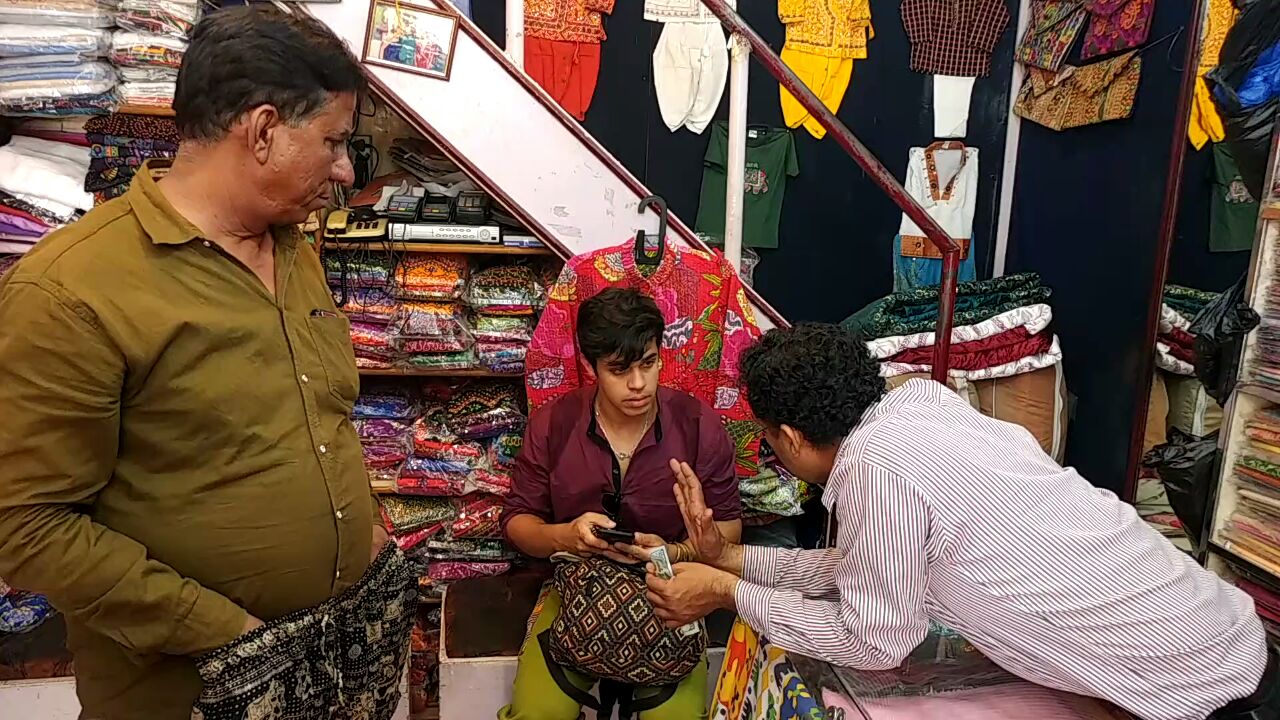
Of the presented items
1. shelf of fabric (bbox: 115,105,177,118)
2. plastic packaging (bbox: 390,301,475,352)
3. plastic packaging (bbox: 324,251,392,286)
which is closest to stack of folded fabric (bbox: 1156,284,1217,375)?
plastic packaging (bbox: 390,301,475,352)

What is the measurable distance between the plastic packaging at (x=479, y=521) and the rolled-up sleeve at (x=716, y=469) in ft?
2.99

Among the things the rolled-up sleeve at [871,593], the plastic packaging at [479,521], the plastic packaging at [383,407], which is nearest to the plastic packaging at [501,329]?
the plastic packaging at [383,407]

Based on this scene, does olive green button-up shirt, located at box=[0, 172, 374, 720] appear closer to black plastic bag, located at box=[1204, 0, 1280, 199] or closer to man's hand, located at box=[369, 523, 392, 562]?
man's hand, located at box=[369, 523, 392, 562]

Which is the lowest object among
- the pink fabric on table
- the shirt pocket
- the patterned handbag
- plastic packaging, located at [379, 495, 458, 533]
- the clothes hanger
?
plastic packaging, located at [379, 495, 458, 533]

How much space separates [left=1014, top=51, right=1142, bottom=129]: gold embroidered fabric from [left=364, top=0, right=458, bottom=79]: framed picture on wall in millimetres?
2434

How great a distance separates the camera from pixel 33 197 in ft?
7.89

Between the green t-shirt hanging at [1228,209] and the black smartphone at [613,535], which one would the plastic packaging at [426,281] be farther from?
the green t-shirt hanging at [1228,209]

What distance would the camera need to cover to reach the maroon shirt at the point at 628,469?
2.11 metres

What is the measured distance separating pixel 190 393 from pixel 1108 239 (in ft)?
10.7

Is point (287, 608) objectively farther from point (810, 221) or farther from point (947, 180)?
point (947, 180)

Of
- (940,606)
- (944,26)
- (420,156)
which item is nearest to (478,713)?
(940,606)

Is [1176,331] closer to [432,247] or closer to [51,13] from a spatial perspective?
[432,247]

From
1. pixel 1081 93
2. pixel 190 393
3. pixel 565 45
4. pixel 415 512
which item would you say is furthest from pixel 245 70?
pixel 1081 93

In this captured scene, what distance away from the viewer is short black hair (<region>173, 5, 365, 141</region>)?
1.16 meters
